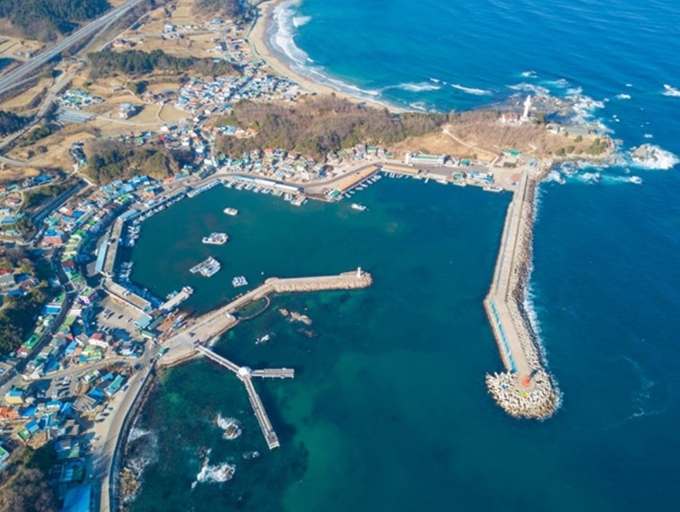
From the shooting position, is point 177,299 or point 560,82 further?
point 560,82

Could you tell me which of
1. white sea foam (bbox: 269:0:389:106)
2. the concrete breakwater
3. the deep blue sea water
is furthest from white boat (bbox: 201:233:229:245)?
white sea foam (bbox: 269:0:389:106)

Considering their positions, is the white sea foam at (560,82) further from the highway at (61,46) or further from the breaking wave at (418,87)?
the highway at (61,46)

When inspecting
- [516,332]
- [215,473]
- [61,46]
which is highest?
[61,46]

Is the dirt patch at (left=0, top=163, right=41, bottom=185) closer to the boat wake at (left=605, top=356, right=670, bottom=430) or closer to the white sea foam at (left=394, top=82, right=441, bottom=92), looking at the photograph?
the white sea foam at (left=394, top=82, right=441, bottom=92)

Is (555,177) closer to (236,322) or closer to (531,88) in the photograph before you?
(531,88)

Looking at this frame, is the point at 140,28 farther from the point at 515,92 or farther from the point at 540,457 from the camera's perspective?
the point at 540,457

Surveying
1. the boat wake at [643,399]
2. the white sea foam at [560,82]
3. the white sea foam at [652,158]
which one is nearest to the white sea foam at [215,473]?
the boat wake at [643,399]

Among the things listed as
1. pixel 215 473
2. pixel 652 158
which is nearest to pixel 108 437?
pixel 215 473
